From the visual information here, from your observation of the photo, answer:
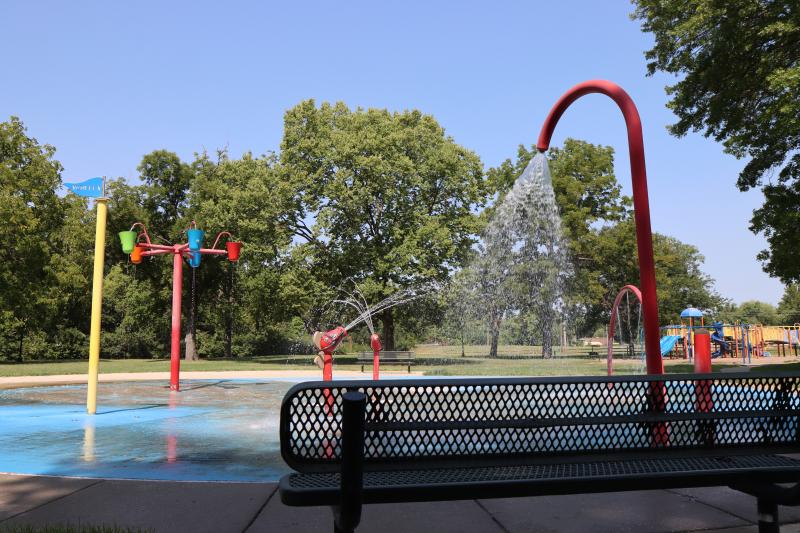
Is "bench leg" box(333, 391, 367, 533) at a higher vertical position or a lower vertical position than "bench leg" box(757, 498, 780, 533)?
higher

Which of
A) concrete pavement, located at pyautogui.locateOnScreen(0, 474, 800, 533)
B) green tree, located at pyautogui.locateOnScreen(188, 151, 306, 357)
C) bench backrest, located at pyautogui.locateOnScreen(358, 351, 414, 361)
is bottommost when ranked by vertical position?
bench backrest, located at pyautogui.locateOnScreen(358, 351, 414, 361)

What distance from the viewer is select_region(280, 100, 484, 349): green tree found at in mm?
31812

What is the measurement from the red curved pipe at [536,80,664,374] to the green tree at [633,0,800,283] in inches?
486

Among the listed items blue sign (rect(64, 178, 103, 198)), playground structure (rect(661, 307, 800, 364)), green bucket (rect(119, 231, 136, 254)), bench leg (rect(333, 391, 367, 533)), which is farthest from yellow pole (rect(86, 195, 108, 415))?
playground structure (rect(661, 307, 800, 364))

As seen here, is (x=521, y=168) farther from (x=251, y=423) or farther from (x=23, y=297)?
(x=251, y=423)

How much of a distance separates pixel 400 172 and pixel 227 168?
39.2 ft

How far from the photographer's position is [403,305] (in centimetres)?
3369

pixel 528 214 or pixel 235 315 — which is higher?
pixel 528 214

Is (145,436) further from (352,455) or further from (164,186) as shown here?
(164,186)

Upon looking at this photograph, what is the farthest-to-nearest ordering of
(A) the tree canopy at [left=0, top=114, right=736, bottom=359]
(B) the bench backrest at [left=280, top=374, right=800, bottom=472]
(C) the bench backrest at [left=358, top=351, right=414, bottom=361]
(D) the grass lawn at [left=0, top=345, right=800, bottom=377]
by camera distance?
(A) the tree canopy at [left=0, top=114, right=736, bottom=359] < (C) the bench backrest at [left=358, top=351, right=414, bottom=361] < (D) the grass lawn at [left=0, top=345, right=800, bottom=377] < (B) the bench backrest at [left=280, top=374, right=800, bottom=472]

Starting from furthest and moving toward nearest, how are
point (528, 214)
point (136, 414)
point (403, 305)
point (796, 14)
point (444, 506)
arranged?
point (403, 305), point (528, 214), point (796, 14), point (136, 414), point (444, 506)

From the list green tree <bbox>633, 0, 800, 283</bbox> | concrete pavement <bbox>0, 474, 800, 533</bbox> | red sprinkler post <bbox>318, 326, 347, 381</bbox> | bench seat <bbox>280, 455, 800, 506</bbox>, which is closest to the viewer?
bench seat <bbox>280, 455, 800, 506</bbox>

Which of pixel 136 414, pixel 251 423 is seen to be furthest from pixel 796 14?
pixel 136 414

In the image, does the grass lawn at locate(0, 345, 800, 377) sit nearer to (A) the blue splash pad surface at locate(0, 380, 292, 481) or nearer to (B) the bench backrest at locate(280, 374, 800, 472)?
(A) the blue splash pad surface at locate(0, 380, 292, 481)
